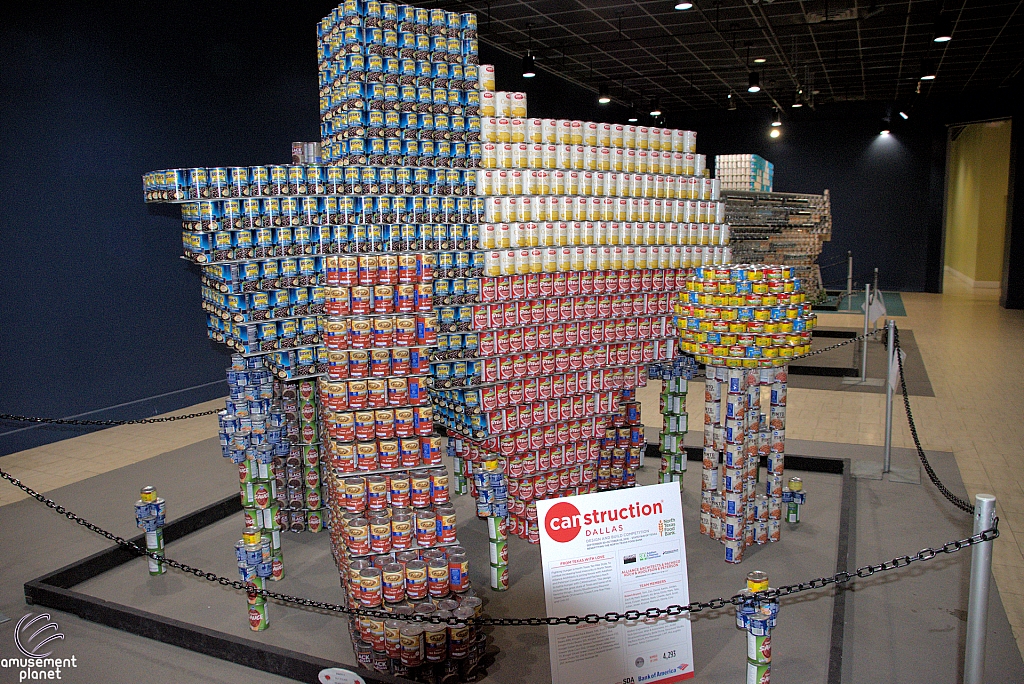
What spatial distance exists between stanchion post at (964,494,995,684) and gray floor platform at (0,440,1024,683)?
0.97m

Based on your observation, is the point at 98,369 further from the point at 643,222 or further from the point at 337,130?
the point at 643,222

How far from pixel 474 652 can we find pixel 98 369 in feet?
22.5

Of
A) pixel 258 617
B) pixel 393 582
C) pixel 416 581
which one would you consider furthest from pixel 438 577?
pixel 258 617

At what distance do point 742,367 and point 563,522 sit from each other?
8.17 ft

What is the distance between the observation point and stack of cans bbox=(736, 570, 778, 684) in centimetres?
331

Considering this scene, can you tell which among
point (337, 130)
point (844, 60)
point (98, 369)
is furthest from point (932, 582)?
point (844, 60)

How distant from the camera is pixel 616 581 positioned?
3668 mm

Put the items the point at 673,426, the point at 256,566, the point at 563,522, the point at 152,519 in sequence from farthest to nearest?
the point at 673,426 < the point at 152,519 < the point at 256,566 < the point at 563,522

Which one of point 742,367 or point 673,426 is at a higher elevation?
point 742,367

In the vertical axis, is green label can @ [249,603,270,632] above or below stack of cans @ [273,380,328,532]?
below

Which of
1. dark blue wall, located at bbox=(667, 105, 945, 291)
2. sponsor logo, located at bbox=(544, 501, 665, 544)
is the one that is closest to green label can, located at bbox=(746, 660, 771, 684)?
sponsor logo, located at bbox=(544, 501, 665, 544)

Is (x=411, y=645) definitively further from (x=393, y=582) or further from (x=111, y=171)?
(x=111, y=171)

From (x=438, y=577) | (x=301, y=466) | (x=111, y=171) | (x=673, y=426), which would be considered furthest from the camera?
(x=111, y=171)

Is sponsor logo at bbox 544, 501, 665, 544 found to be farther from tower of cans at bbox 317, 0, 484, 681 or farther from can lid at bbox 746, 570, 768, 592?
tower of cans at bbox 317, 0, 484, 681
